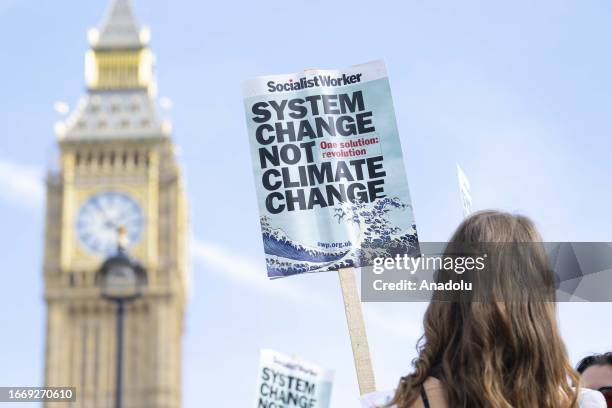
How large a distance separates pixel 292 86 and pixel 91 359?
59.0 metres

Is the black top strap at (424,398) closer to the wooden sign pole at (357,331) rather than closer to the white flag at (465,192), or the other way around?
the wooden sign pole at (357,331)

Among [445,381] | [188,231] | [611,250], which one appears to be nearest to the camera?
[445,381]

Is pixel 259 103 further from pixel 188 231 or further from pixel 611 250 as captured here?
pixel 188 231

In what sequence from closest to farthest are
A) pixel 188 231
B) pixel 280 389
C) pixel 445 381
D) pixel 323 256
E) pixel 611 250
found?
pixel 445 381, pixel 611 250, pixel 323 256, pixel 280 389, pixel 188 231

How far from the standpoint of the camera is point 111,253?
6228cm

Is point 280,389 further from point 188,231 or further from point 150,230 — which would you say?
point 188,231

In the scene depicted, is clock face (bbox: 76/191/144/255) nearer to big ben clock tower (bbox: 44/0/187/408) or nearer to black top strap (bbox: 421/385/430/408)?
big ben clock tower (bbox: 44/0/187/408)

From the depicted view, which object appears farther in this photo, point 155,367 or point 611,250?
point 155,367

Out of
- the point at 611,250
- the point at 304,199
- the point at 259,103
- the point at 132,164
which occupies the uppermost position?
the point at 132,164

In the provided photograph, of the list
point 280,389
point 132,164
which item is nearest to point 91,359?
point 132,164

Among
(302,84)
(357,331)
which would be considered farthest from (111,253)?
(357,331)

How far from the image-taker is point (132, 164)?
2532 inches

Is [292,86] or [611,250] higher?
[292,86]

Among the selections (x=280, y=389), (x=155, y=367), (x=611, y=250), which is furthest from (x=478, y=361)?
(x=155, y=367)
